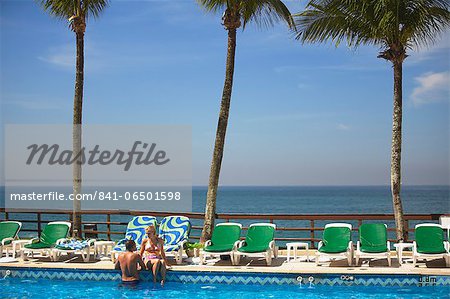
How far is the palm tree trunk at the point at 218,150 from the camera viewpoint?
12617 mm

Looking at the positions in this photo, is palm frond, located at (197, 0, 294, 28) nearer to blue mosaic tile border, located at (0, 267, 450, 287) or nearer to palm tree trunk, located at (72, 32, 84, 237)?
palm tree trunk, located at (72, 32, 84, 237)

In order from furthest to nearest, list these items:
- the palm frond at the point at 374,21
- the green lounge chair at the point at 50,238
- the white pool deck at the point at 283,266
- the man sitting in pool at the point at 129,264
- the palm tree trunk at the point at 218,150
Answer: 1. the palm tree trunk at the point at 218,150
2. the palm frond at the point at 374,21
3. the green lounge chair at the point at 50,238
4. the man sitting in pool at the point at 129,264
5. the white pool deck at the point at 283,266

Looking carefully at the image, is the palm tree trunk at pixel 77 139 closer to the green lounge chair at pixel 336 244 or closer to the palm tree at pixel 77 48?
the palm tree at pixel 77 48

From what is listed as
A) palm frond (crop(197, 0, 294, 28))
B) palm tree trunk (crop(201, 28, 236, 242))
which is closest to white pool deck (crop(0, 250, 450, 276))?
palm tree trunk (crop(201, 28, 236, 242))

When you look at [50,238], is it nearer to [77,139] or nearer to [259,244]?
[77,139]

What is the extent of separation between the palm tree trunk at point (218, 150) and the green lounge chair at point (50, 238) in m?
2.90

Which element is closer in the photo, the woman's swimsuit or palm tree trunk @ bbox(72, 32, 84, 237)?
the woman's swimsuit

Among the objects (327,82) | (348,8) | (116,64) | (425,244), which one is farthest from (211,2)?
(327,82)

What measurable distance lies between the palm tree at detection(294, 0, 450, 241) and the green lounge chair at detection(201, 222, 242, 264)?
3.49 metres

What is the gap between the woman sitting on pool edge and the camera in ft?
33.8

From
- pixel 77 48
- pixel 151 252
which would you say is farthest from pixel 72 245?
pixel 77 48

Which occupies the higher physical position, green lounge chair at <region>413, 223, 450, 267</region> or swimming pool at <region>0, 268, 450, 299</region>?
green lounge chair at <region>413, 223, 450, 267</region>

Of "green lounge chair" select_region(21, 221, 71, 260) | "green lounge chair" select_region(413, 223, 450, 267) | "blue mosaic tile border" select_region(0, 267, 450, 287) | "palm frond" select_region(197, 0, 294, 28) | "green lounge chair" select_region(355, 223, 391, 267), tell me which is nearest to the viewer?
"blue mosaic tile border" select_region(0, 267, 450, 287)

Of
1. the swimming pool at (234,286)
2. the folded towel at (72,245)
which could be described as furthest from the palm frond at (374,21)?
the folded towel at (72,245)
